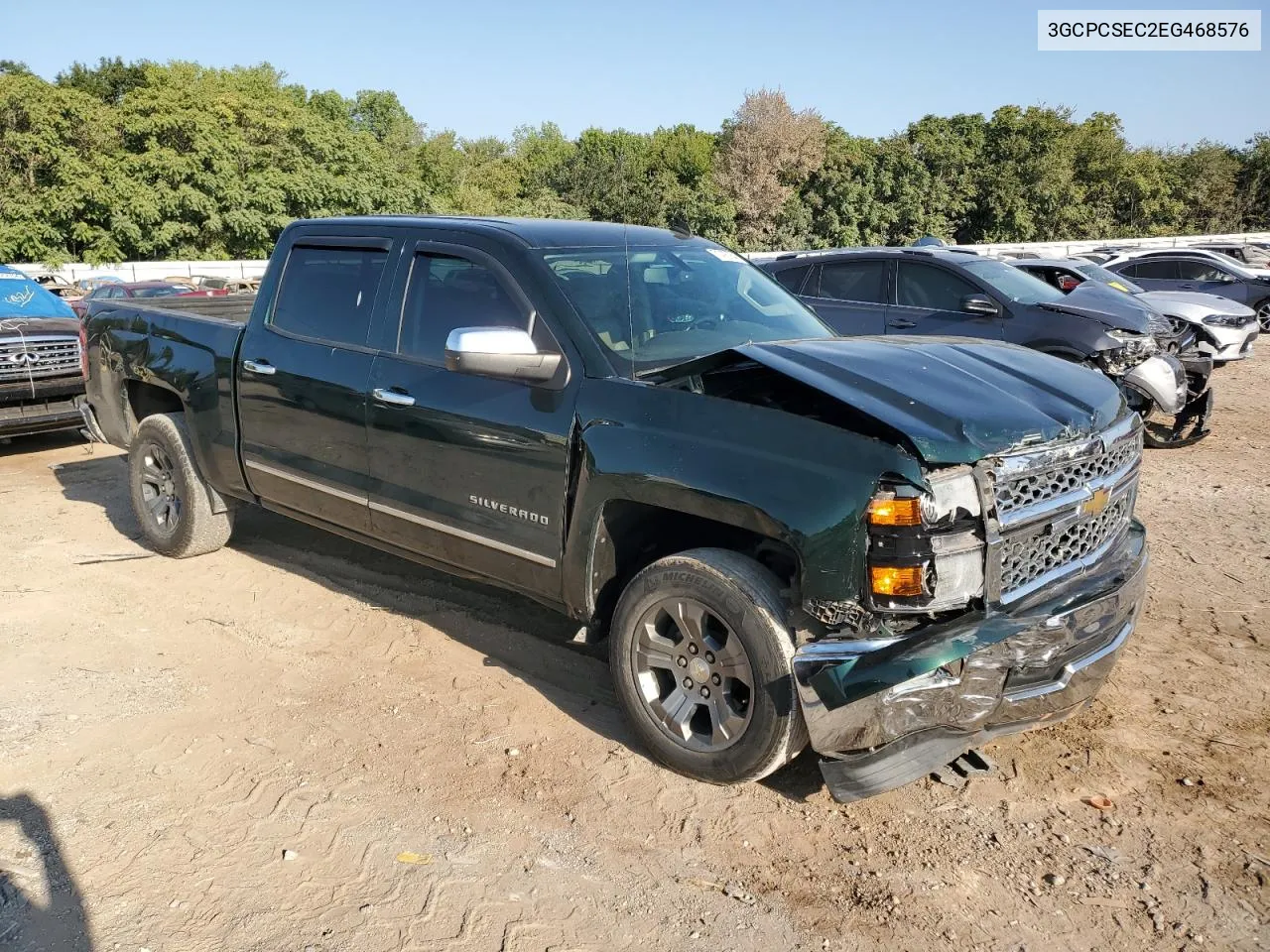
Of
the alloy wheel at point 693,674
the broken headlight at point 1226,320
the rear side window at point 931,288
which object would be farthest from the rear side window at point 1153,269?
the alloy wheel at point 693,674

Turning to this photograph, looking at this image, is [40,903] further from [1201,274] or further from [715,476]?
[1201,274]

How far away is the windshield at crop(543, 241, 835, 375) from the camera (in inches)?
157

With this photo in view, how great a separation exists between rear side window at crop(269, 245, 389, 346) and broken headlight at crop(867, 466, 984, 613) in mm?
2718

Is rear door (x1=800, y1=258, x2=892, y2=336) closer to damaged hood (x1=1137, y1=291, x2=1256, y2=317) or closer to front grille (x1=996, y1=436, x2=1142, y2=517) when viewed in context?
damaged hood (x1=1137, y1=291, x2=1256, y2=317)

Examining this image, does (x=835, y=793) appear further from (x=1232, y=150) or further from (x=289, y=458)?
(x=1232, y=150)

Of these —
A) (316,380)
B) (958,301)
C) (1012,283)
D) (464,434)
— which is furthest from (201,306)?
(1012,283)

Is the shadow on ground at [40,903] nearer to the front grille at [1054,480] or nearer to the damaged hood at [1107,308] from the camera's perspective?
the front grille at [1054,480]

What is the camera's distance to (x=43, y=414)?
909cm

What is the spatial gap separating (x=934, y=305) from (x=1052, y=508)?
680cm

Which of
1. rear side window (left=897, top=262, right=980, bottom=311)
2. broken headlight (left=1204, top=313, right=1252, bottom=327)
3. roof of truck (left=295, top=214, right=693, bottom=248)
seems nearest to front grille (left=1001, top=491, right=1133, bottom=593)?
roof of truck (left=295, top=214, right=693, bottom=248)

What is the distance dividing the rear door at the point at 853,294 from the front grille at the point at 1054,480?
636 centimetres

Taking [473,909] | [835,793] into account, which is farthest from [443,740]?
[835,793]

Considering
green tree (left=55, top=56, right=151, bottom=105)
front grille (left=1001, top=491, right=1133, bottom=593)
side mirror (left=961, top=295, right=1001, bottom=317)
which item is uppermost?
green tree (left=55, top=56, right=151, bottom=105)

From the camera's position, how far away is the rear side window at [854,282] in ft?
32.7
